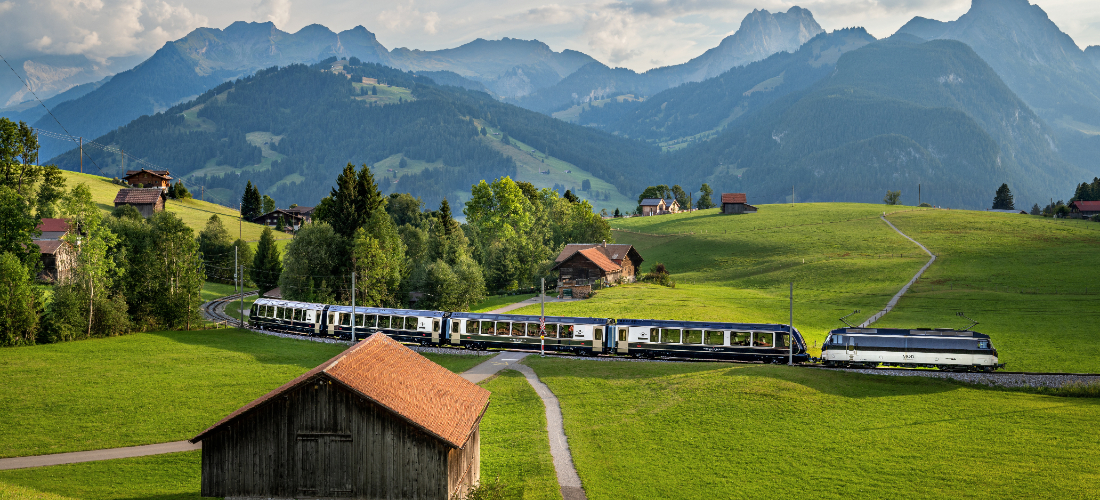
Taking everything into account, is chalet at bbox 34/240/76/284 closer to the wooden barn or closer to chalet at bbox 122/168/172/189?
the wooden barn

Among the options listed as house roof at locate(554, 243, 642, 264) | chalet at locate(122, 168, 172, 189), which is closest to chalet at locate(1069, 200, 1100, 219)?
house roof at locate(554, 243, 642, 264)

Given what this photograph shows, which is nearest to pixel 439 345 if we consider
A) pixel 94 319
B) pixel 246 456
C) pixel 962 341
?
pixel 94 319

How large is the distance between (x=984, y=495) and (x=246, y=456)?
89.9ft

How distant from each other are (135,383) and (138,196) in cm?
10236

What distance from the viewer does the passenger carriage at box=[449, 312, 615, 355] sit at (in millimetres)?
52938

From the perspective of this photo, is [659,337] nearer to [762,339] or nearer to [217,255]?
[762,339]

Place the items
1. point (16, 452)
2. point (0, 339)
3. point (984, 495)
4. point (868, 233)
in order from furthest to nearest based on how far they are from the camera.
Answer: point (868, 233) < point (0, 339) < point (16, 452) < point (984, 495)

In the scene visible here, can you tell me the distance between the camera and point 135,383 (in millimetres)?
43531

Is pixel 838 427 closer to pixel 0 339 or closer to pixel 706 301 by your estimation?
pixel 706 301

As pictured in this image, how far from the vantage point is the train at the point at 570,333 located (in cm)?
4875

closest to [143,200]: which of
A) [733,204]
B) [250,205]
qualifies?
[250,205]

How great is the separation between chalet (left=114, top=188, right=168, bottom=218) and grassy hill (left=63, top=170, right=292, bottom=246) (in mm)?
2115

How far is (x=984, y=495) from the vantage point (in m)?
26.0

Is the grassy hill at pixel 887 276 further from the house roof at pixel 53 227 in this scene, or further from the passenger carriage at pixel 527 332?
the house roof at pixel 53 227
